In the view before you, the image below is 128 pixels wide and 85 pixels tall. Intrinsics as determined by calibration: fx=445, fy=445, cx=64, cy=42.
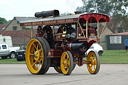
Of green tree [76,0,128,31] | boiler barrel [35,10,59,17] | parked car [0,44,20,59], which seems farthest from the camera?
green tree [76,0,128,31]

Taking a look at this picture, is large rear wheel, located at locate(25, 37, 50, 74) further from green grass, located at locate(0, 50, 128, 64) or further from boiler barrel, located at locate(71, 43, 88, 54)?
green grass, located at locate(0, 50, 128, 64)

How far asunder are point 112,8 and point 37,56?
235ft

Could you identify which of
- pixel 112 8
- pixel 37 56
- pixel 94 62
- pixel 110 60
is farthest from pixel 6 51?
pixel 112 8

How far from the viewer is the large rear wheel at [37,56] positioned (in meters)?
19.6

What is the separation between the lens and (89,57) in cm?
1972

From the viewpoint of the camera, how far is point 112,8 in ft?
297

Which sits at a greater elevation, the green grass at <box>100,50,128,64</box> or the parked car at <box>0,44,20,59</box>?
the parked car at <box>0,44,20,59</box>

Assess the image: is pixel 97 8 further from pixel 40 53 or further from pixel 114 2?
pixel 40 53

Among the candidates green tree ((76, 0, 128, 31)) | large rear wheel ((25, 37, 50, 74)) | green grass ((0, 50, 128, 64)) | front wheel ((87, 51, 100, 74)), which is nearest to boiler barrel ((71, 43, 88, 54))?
front wheel ((87, 51, 100, 74))

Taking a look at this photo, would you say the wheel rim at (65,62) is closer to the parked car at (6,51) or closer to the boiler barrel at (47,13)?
the boiler barrel at (47,13)

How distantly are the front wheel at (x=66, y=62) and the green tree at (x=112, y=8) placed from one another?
60.7 metres

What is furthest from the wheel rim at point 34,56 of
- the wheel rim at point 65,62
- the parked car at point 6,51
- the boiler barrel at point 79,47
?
the parked car at point 6,51

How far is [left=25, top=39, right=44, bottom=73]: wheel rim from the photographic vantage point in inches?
792

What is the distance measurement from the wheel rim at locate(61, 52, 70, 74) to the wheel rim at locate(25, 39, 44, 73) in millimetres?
980
